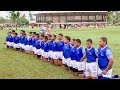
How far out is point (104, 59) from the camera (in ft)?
20.8

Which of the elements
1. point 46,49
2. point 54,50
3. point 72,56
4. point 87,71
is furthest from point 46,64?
point 87,71

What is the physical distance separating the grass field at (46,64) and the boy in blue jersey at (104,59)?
0.58 m

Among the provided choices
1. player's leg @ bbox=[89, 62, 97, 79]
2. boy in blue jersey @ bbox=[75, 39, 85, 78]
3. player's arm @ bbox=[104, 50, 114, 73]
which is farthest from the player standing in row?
player's arm @ bbox=[104, 50, 114, 73]

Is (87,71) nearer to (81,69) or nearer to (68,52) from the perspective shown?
(81,69)

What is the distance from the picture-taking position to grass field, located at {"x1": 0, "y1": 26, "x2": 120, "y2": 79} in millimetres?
7125

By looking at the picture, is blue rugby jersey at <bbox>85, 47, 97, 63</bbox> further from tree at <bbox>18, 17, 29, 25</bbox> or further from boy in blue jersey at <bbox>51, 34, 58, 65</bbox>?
tree at <bbox>18, 17, 29, 25</bbox>

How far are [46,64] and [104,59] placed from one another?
6.56 ft

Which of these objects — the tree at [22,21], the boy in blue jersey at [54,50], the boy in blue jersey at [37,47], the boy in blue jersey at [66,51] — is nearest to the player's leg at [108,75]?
the boy in blue jersey at [66,51]

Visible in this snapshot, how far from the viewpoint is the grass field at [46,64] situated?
281 inches

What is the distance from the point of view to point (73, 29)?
26.2ft

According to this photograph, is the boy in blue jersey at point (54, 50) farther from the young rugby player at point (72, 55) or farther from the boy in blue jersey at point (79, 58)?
the boy in blue jersey at point (79, 58)

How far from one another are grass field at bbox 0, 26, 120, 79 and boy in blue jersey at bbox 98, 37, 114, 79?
58 cm
